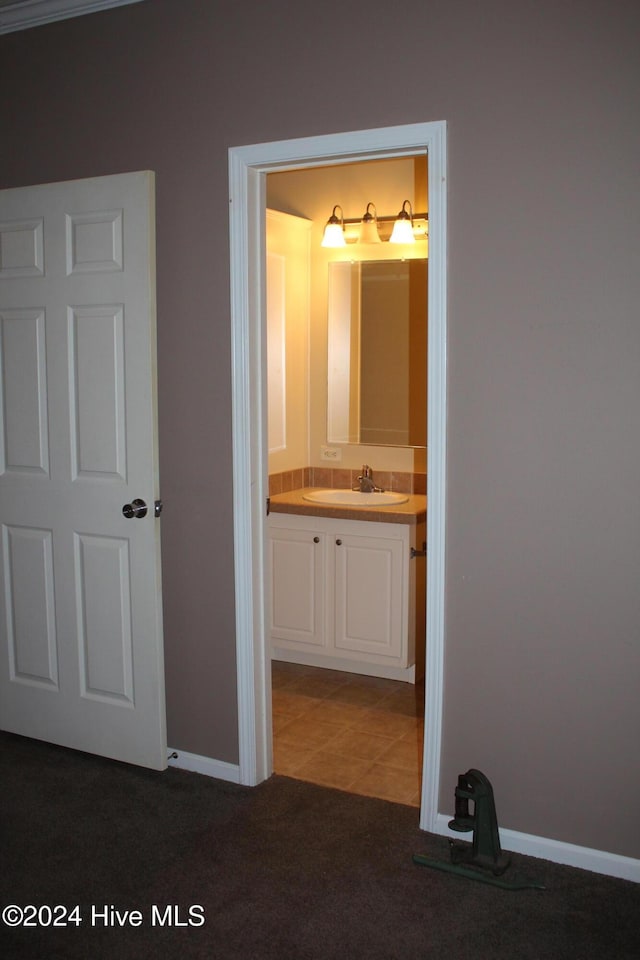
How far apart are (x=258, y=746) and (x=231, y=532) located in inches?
30.5

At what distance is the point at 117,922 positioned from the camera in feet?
7.49

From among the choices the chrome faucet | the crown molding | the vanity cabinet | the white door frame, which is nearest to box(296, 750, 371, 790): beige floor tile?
the white door frame

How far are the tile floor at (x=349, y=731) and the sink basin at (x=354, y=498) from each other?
85cm

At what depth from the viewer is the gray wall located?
2.31 metres

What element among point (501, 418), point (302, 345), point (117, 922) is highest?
point (302, 345)

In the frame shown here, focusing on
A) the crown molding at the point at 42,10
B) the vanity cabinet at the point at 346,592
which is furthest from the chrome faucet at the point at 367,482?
the crown molding at the point at 42,10

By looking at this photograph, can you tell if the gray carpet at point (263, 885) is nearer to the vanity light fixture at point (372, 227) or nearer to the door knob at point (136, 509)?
the door knob at point (136, 509)

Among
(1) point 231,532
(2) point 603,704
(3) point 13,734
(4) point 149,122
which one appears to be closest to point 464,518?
(2) point 603,704

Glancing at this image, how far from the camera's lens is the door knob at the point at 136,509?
2.95 meters

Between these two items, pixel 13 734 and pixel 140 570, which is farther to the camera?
pixel 13 734

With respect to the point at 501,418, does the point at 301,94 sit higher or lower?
higher

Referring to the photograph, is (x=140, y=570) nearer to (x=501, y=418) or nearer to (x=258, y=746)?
(x=258, y=746)

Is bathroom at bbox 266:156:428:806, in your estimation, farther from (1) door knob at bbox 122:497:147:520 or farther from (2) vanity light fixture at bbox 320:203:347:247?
(1) door knob at bbox 122:497:147:520

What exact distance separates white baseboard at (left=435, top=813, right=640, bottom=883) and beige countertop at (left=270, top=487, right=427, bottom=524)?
1.49 m
